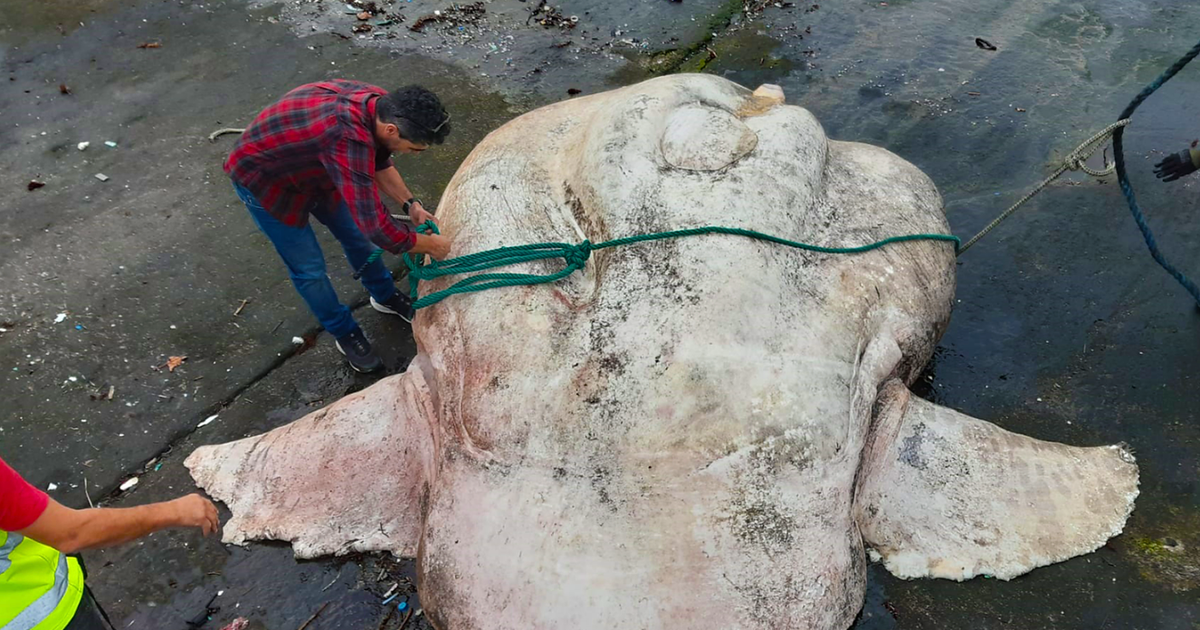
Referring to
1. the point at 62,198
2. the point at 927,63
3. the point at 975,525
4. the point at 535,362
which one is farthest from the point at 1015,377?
the point at 62,198

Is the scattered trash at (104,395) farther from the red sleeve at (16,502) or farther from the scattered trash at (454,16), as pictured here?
the scattered trash at (454,16)

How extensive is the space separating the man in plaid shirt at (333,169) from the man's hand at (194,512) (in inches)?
41.3

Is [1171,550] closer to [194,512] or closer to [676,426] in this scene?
[676,426]

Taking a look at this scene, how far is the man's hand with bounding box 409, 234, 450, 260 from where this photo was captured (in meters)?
2.76

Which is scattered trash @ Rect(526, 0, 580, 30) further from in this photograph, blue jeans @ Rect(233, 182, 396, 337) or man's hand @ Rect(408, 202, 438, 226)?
man's hand @ Rect(408, 202, 438, 226)

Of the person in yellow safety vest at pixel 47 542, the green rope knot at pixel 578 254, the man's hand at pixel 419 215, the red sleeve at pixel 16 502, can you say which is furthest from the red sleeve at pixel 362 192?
the red sleeve at pixel 16 502

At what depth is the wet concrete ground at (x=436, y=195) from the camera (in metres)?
2.92

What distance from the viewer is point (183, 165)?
5.00m

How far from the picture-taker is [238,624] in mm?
2793

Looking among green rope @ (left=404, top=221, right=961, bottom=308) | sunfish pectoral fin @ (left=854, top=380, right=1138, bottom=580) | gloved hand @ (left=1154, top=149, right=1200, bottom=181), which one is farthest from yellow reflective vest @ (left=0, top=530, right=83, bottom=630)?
gloved hand @ (left=1154, top=149, right=1200, bottom=181)

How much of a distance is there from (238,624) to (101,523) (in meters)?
1.09

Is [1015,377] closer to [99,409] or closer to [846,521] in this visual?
[846,521]

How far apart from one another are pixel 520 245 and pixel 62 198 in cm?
359

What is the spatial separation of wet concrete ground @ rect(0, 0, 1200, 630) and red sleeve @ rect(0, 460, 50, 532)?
48.1 inches
